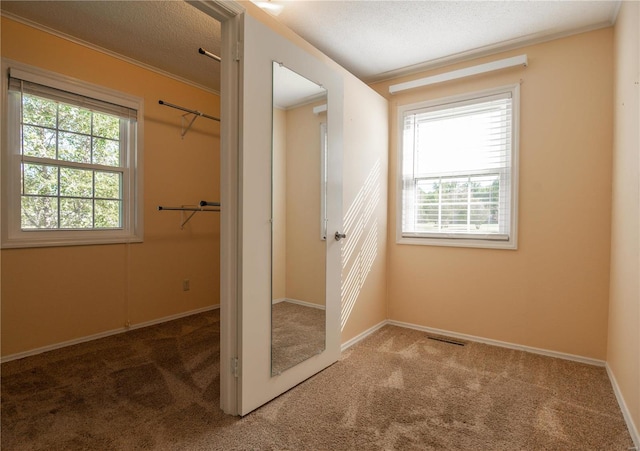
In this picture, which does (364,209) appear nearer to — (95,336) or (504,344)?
(504,344)

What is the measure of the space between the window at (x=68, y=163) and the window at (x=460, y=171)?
2.62m

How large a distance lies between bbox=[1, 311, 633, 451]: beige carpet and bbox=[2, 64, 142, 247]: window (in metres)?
1.00

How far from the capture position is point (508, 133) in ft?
9.38

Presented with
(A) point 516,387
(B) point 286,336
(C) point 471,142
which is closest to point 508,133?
(C) point 471,142

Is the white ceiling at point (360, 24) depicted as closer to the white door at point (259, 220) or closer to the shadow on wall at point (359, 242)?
the white door at point (259, 220)

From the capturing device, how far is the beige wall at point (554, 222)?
2510mm

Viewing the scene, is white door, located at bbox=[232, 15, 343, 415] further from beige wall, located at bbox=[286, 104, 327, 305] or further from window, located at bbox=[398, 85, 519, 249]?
window, located at bbox=[398, 85, 519, 249]

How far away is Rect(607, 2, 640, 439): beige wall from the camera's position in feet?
5.84

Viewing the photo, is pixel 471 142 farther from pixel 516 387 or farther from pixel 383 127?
pixel 516 387

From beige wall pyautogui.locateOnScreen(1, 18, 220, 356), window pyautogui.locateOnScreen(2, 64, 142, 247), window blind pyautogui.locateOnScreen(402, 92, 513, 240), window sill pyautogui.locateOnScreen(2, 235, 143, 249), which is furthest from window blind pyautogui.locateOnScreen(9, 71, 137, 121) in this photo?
window blind pyautogui.locateOnScreen(402, 92, 513, 240)

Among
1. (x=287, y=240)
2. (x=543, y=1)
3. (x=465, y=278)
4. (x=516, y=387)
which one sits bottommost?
(x=516, y=387)

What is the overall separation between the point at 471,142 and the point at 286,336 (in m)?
2.28

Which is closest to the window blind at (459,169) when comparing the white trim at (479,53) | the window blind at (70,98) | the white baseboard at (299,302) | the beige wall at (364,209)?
the beige wall at (364,209)

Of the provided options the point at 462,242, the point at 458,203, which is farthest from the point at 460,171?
the point at 462,242
